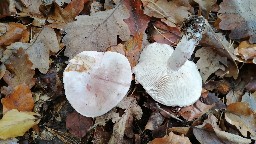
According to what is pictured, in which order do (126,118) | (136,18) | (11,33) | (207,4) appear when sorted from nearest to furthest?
(126,118) → (11,33) → (136,18) → (207,4)

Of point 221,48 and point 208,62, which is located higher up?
point 221,48

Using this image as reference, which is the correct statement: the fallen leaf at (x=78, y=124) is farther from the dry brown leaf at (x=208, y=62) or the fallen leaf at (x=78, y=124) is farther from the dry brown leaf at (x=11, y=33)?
the dry brown leaf at (x=208, y=62)

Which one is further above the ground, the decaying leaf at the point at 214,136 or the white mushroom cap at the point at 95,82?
the white mushroom cap at the point at 95,82

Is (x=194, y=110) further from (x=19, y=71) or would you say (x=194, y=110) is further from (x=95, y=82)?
(x=19, y=71)

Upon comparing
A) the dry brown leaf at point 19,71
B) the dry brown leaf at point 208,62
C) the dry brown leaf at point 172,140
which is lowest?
the dry brown leaf at point 172,140

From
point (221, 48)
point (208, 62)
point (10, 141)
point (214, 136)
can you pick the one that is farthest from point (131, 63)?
point (10, 141)

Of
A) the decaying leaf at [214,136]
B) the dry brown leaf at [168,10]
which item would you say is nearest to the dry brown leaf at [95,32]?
the dry brown leaf at [168,10]
